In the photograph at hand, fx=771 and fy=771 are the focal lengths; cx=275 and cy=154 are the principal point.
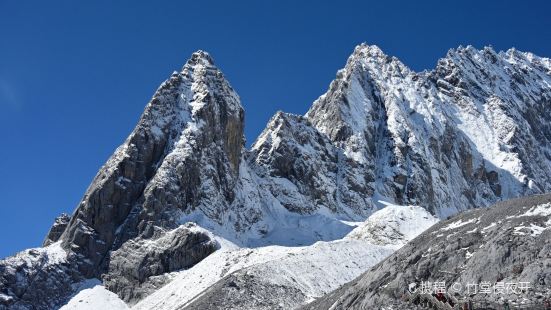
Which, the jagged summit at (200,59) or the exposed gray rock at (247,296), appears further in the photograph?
the jagged summit at (200,59)

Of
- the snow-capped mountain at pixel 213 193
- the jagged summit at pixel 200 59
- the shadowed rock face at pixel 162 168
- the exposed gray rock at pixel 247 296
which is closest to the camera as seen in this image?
the exposed gray rock at pixel 247 296

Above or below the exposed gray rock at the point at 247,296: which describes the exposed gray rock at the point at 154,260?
above

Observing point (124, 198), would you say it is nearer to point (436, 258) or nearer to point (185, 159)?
point (185, 159)

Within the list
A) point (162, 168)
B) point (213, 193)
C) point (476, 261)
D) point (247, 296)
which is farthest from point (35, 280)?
point (476, 261)

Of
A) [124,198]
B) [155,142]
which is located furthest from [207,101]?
[124,198]

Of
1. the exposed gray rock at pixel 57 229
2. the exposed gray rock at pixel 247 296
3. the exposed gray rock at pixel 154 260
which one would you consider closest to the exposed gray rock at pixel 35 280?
the exposed gray rock at pixel 154 260

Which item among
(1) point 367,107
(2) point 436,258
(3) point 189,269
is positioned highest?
Answer: (1) point 367,107

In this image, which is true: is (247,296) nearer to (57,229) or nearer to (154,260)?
(154,260)

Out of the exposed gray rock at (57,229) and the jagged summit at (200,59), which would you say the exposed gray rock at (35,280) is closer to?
the exposed gray rock at (57,229)
